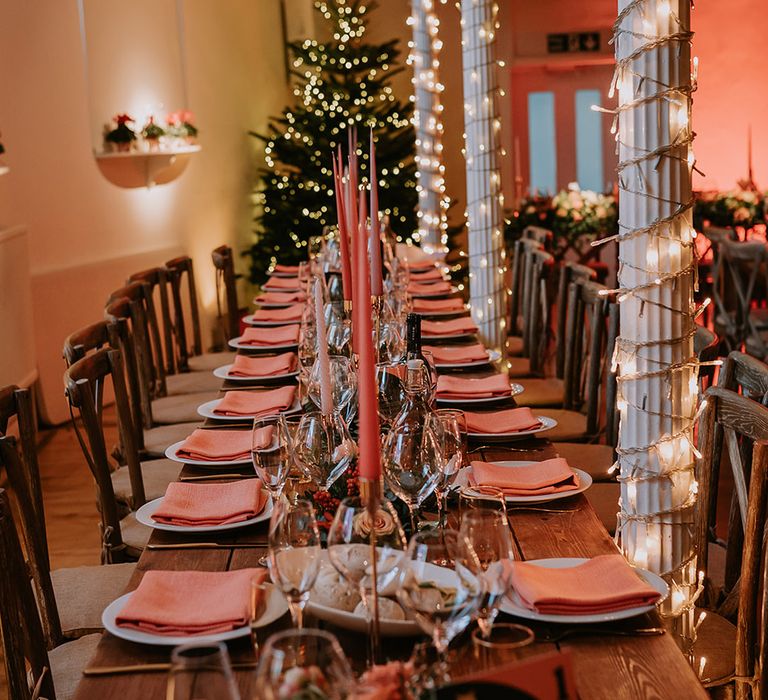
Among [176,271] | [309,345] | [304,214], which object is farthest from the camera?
[304,214]

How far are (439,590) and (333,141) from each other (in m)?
8.32

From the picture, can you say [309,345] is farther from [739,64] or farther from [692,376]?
[739,64]

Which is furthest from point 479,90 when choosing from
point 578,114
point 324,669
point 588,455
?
point 578,114

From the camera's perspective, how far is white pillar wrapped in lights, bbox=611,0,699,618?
223 centimetres

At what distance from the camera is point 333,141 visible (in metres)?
9.36

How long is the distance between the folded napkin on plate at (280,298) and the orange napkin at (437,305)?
0.53 m

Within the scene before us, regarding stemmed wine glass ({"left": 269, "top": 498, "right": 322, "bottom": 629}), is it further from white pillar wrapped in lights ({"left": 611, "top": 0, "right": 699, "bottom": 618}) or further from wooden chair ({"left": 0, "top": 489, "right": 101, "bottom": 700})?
white pillar wrapped in lights ({"left": 611, "top": 0, "right": 699, "bottom": 618})

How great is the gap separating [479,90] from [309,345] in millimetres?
→ 2921

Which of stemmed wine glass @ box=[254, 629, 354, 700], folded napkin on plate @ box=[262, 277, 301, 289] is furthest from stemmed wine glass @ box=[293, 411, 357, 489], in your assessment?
folded napkin on plate @ box=[262, 277, 301, 289]

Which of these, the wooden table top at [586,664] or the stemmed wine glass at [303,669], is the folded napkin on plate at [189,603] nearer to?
the wooden table top at [586,664]

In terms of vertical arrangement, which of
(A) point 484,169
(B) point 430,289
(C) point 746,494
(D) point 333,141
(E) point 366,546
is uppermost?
(D) point 333,141

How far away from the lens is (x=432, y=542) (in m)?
1.36

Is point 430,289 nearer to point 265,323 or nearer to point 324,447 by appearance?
point 265,323

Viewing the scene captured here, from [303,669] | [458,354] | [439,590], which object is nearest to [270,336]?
[458,354]
